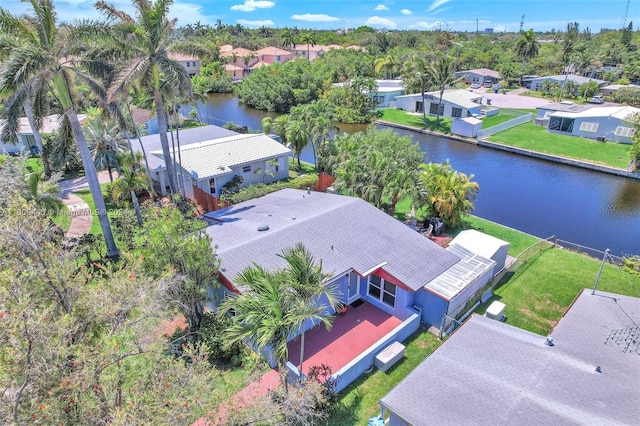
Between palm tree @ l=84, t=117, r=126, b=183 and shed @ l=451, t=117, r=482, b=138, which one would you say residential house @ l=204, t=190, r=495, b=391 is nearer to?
palm tree @ l=84, t=117, r=126, b=183

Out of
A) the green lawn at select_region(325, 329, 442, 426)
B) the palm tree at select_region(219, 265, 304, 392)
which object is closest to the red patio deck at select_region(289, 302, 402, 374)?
the green lawn at select_region(325, 329, 442, 426)

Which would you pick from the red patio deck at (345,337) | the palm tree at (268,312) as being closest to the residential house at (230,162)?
the red patio deck at (345,337)

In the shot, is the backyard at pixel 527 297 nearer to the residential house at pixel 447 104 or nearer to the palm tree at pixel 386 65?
the residential house at pixel 447 104

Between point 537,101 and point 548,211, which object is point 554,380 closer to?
point 548,211

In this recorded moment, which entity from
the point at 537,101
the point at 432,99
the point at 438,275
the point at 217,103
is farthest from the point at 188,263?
the point at 537,101

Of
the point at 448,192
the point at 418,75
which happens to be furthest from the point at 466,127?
the point at 448,192

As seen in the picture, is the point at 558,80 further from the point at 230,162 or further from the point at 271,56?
the point at 230,162
